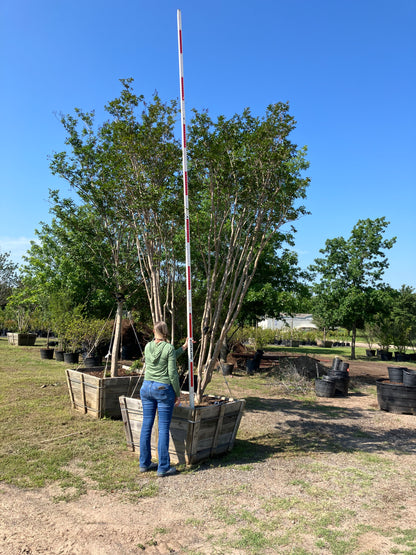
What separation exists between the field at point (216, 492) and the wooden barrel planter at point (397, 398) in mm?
1336

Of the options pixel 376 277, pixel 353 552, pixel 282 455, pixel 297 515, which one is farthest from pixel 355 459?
pixel 376 277

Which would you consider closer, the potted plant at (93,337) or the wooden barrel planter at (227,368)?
the potted plant at (93,337)

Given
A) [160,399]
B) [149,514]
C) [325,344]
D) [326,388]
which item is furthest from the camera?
[325,344]

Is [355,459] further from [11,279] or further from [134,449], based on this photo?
[11,279]

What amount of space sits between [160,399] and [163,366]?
0.39m

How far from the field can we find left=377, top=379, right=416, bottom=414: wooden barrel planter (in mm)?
1336

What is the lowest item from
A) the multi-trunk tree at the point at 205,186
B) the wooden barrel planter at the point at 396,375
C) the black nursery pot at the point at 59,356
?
the black nursery pot at the point at 59,356

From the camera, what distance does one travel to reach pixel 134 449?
18.6 ft

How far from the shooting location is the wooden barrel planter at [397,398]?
9039 mm

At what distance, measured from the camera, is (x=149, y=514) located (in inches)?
150

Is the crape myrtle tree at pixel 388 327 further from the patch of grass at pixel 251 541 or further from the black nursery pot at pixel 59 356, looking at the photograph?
the patch of grass at pixel 251 541

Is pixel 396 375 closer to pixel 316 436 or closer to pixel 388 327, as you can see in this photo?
pixel 316 436

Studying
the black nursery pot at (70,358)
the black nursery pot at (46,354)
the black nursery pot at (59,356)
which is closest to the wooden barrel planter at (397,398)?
the black nursery pot at (70,358)

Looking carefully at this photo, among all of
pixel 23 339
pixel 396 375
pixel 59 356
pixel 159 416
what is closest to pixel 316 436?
pixel 159 416
